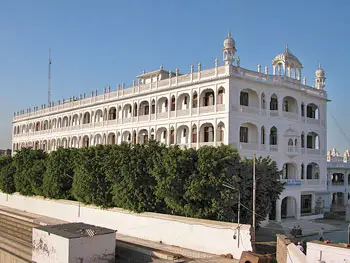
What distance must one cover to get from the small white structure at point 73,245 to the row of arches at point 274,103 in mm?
17394

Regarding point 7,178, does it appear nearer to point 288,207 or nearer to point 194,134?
point 194,134

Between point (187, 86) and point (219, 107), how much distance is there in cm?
431

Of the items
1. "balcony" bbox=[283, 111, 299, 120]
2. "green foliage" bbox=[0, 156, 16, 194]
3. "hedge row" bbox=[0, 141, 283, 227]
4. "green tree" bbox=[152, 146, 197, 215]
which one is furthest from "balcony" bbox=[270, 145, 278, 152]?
"green foliage" bbox=[0, 156, 16, 194]

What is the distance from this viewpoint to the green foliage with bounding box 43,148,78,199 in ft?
121

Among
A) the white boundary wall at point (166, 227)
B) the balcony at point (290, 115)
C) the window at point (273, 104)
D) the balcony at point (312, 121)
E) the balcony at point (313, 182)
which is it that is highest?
the window at point (273, 104)

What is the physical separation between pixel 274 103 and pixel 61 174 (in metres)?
20.2

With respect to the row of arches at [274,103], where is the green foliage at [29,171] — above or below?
below

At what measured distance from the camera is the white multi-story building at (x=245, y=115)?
113 feet

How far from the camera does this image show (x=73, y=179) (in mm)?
35469

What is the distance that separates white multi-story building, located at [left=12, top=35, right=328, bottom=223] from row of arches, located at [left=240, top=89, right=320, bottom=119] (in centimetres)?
8

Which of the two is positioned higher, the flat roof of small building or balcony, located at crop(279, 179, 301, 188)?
balcony, located at crop(279, 179, 301, 188)

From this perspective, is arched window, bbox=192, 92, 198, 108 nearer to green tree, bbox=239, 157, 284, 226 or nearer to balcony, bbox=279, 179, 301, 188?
balcony, bbox=279, 179, 301, 188

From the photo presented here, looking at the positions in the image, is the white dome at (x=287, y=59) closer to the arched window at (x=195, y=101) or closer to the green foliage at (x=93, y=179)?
the arched window at (x=195, y=101)

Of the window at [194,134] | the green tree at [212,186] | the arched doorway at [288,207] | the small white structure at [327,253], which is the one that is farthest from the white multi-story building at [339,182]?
the small white structure at [327,253]
